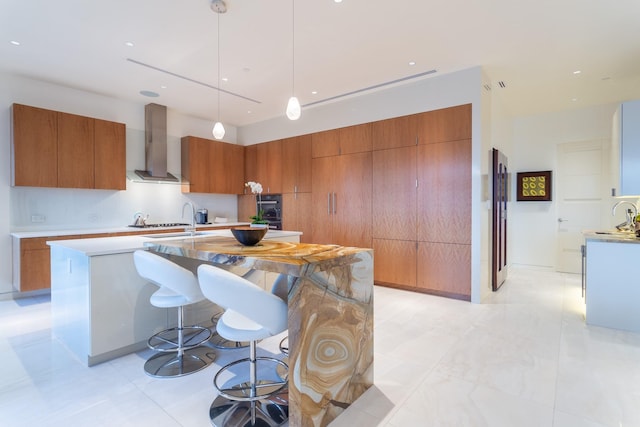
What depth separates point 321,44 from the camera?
11.1 ft

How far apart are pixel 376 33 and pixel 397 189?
2.13 meters

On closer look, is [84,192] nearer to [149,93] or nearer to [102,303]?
[149,93]


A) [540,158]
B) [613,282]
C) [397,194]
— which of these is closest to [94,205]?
[397,194]

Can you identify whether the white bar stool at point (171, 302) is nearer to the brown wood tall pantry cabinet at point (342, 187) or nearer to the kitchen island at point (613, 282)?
the brown wood tall pantry cabinet at point (342, 187)

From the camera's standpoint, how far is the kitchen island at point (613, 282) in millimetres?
3080

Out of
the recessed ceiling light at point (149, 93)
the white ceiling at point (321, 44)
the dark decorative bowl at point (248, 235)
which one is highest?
the recessed ceiling light at point (149, 93)

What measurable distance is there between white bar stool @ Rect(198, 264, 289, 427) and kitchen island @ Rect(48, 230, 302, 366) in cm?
101

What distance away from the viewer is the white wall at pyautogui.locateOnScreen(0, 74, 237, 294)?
13.6ft

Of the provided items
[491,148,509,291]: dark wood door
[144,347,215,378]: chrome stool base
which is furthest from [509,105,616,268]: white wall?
[144,347,215,378]: chrome stool base

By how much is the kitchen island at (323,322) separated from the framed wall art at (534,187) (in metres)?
5.33

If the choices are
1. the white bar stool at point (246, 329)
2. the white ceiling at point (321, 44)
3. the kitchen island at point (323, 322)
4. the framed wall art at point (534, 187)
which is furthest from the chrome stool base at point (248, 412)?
the framed wall art at point (534, 187)

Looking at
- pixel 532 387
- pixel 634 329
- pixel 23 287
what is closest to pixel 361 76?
pixel 532 387

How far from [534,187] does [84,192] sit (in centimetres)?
776

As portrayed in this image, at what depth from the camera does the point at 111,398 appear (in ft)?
6.57
